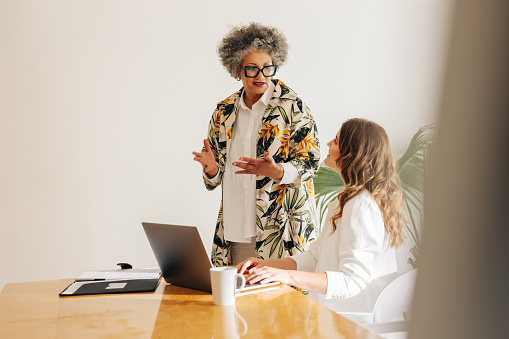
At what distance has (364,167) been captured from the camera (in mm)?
1612

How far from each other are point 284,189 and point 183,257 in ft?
3.50

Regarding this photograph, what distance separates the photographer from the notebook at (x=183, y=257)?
121 centimetres

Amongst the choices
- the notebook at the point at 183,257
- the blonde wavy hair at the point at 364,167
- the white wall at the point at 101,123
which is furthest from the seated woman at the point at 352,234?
the white wall at the point at 101,123

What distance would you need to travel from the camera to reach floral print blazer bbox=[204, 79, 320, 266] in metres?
2.24

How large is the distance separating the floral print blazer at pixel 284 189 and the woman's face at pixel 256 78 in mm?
79

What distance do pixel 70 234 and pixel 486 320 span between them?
11.0ft

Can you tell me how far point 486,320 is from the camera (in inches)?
4.5

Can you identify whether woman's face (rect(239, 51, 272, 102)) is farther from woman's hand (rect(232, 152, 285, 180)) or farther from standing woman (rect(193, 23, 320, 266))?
woman's hand (rect(232, 152, 285, 180))

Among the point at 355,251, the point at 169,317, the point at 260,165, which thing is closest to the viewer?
the point at 169,317

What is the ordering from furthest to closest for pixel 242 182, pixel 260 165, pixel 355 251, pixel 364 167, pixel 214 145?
pixel 214 145, pixel 242 182, pixel 260 165, pixel 364 167, pixel 355 251

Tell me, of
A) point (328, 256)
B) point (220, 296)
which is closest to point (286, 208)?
point (328, 256)

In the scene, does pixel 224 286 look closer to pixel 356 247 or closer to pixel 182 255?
pixel 182 255

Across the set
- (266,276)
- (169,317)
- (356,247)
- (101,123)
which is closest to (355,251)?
(356,247)

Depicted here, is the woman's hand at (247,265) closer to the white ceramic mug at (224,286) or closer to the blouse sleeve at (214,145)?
the white ceramic mug at (224,286)
